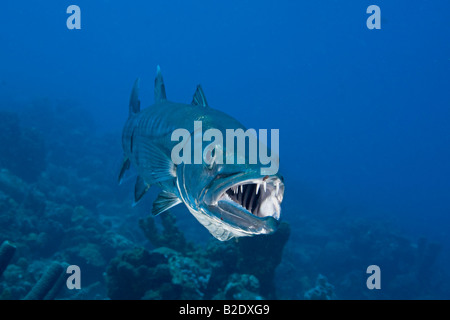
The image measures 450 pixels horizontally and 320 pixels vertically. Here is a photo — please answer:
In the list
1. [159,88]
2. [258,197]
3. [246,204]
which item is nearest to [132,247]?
[159,88]

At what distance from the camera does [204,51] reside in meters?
177

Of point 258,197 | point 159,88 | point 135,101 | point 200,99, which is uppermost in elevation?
point 159,88

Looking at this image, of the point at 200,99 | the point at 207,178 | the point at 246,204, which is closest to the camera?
the point at 207,178

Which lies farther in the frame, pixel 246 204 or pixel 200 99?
pixel 200 99

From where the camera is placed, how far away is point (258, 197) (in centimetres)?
190

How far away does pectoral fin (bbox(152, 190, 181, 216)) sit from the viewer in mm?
2697

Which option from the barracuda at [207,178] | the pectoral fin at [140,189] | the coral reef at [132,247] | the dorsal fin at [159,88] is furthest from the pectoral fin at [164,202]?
the coral reef at [132,247]

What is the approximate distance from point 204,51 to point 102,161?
172 m

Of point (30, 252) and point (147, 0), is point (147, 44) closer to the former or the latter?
point (147, 0)

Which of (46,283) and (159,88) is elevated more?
(159,88)

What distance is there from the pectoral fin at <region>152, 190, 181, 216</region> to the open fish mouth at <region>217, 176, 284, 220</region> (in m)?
0.93

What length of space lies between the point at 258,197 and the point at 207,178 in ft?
1.30

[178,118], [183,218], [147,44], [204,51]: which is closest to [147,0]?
[147,44]

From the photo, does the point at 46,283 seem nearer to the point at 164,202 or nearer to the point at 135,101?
the point at 135,101
